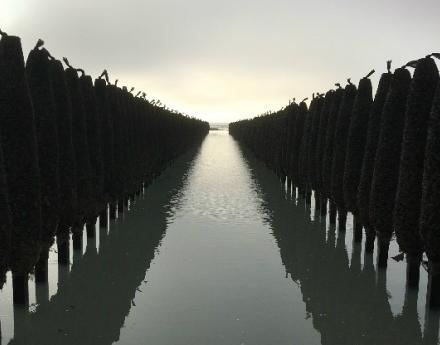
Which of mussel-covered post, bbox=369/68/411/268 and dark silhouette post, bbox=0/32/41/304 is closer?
dark silhouette post, bbox=0/32/41/304

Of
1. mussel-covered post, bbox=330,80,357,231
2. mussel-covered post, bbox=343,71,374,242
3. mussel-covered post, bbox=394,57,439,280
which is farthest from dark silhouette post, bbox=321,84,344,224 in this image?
mussel-covered post, bbox=394,57,439,280

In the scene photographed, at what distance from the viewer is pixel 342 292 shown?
12.8 meters

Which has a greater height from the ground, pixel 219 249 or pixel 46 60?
pixel 46 60

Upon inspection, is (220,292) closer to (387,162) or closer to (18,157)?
(18,157)

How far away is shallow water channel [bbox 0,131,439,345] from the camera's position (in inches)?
395

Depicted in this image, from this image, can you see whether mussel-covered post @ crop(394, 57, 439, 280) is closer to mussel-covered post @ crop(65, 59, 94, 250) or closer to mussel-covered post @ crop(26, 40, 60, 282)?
mussel-covered post @ crop(26, 40, 60, 282)

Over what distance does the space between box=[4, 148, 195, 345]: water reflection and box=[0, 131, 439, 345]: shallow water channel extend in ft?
0.09

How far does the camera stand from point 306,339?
9750 mm

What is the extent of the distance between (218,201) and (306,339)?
18.4m

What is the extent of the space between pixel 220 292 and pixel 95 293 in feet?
10.7

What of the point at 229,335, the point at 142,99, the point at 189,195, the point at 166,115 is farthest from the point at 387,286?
the point at 166,115

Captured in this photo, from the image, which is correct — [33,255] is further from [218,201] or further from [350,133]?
[218,201]

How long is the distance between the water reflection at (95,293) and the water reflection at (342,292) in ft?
14.9

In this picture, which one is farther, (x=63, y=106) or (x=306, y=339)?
(x=63, y=106)
